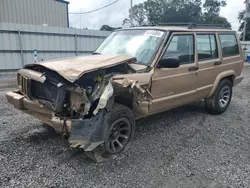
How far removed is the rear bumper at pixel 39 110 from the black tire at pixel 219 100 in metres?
3.70

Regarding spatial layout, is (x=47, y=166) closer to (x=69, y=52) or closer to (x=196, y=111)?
(x=196, y=111)

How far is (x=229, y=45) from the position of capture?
5934 millimetres

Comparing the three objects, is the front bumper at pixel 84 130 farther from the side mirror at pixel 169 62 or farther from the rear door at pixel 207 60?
the rear door at pixel 207 60

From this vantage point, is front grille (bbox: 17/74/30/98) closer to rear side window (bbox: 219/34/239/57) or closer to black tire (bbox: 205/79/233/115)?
black tire (bbox: 205/79/233/115)

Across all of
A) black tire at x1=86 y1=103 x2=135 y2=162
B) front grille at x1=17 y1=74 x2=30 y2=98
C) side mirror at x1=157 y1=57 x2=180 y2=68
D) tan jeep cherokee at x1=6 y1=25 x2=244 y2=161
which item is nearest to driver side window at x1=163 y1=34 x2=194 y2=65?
tan jeep cherokee at x1=6 y1=25 x2=244 y2=161

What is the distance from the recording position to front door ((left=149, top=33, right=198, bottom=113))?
4.17 meters

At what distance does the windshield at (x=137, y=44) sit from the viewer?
423cm

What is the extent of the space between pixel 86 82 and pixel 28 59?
8.93 meters

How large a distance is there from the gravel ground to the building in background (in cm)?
1198

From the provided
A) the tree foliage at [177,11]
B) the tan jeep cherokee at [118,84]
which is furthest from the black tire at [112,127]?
the tree foliage at [177,11]

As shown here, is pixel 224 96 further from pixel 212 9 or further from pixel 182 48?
pixel 212 9

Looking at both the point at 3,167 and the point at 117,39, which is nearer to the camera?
the point at 3,167

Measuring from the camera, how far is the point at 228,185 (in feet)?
10.1

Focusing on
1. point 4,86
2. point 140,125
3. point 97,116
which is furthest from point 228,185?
point 4,86
